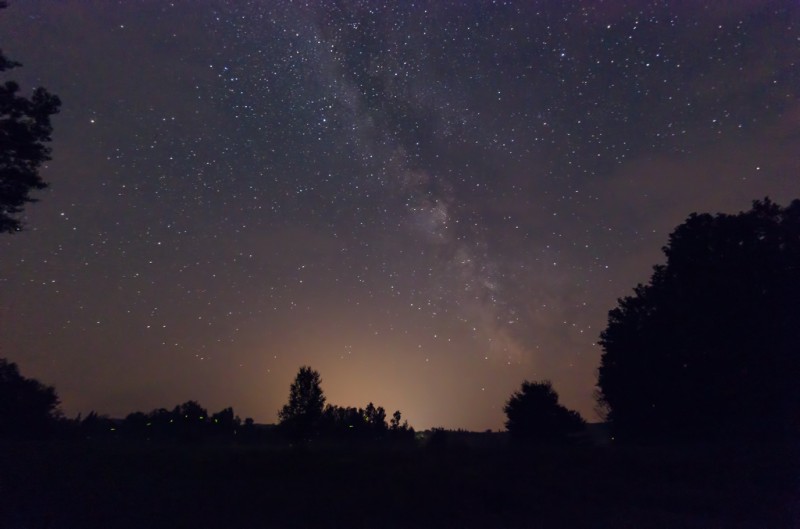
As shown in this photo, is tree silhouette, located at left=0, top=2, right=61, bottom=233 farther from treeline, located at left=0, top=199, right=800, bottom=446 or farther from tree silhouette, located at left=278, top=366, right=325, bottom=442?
tree silhouette, located at left=278, top=366, right=325, bottom=442

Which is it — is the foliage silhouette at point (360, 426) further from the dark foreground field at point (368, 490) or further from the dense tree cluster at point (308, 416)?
the dark foreground field at point (368, 490)

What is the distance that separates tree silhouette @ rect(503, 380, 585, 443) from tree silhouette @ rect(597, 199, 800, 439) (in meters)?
4.68

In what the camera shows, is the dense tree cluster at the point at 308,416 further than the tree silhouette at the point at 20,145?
Yes

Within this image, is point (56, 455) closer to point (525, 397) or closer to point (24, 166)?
point (24, 166)

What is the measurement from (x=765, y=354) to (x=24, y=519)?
114ft

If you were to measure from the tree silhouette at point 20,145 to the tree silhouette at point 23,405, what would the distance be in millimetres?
17688

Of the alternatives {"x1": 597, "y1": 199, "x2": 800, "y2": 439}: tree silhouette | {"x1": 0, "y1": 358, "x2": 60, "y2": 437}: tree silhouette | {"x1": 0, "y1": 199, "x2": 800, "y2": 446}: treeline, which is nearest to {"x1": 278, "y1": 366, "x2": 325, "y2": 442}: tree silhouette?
{"x1": 0, "y1": 199, "x2": 800, "y2": 446}: treeline

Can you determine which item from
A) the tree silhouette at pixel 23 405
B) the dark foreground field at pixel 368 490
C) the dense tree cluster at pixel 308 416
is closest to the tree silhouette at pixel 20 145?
the dark foreground field at pixel 368 490

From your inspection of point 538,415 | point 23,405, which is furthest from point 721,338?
point 23,405

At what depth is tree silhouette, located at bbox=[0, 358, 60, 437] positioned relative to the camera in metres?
34.8

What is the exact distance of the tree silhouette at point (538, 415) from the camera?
4372 cm

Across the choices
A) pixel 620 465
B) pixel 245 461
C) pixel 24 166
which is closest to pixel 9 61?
pixel 24 166

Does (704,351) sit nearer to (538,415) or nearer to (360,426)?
(538,415)

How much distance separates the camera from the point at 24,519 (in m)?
11.1
